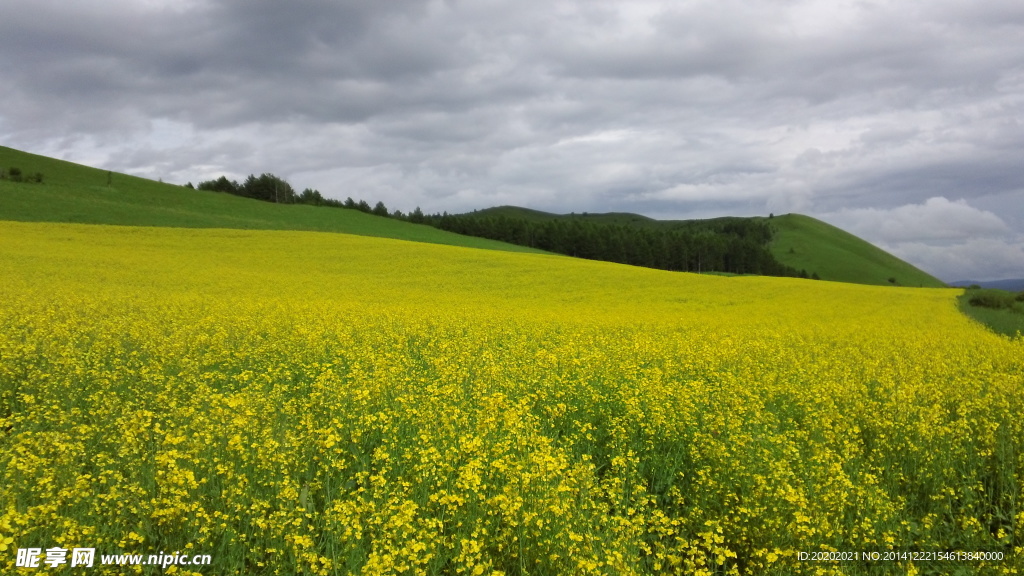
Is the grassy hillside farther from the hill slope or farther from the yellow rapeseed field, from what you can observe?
the hill slope

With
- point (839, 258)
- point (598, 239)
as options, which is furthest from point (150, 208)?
point (839, 258)

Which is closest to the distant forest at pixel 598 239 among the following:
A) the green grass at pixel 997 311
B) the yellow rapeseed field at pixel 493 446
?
the green grass at pixel 997 311

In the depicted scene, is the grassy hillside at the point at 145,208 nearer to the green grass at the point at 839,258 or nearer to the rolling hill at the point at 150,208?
the rolling hill at the point at 150,208

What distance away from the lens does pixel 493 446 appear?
4805 mm

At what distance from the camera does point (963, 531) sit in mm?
4809

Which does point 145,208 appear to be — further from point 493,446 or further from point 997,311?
point 997,311

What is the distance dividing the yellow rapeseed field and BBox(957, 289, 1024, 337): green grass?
10206 mm

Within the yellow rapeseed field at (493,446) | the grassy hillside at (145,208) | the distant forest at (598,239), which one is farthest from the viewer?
the distant forest at (598,239)

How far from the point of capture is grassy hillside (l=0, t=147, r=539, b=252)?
38688mm

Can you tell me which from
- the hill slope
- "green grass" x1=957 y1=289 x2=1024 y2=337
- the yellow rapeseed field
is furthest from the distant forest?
the yellow rapeseed field

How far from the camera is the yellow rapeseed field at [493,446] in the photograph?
149 inches

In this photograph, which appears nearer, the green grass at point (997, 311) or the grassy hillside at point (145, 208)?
the green grass at point (997, 311)

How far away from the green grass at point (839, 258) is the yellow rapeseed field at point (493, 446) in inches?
4562

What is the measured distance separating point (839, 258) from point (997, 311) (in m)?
106
